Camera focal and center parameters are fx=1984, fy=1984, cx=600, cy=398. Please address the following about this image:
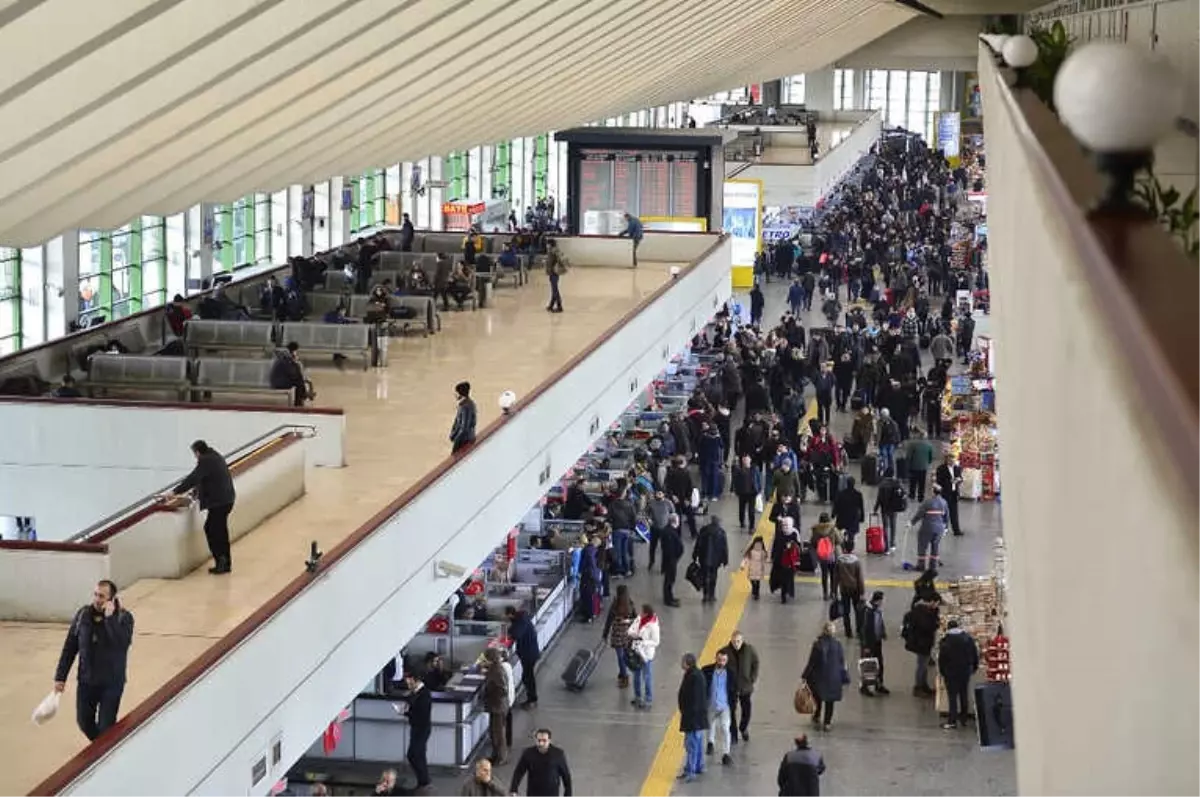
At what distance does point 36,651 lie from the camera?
11.8 m

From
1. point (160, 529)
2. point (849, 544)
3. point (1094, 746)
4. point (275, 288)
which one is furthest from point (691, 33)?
point (1094, 746)

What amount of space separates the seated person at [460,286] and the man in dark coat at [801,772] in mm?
16058

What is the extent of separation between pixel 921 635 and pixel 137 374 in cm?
860

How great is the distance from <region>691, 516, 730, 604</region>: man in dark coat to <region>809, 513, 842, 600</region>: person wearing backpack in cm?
100

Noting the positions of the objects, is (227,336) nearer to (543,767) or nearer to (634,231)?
(543,767)

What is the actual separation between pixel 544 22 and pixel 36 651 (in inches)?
456

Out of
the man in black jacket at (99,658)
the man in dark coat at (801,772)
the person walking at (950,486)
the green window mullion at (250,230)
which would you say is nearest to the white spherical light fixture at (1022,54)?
the man in dark coat at (801,772)

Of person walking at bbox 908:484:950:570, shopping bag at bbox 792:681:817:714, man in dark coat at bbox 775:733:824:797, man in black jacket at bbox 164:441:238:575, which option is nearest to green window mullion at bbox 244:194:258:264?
person walking at bbox 908:484:950:570

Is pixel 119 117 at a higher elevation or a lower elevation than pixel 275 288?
higher

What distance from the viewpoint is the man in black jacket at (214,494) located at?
513 inches

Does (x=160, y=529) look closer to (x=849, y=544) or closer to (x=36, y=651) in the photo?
(x=36, y=651)

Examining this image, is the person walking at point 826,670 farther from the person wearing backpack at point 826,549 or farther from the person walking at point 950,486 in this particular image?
the person walking at point 950,486

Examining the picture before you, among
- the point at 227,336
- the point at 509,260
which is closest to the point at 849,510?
the point at 227,336

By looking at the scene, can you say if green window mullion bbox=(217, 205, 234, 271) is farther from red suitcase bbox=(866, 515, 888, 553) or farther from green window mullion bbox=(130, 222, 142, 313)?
red suitcase bbox=(866, 515, 888, 553)
